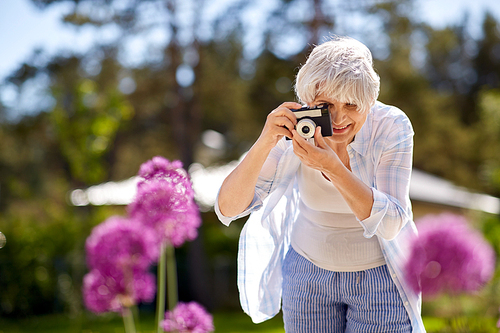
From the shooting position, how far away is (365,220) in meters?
1.56

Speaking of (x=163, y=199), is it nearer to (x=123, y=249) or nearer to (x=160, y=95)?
(x=123, y=249)

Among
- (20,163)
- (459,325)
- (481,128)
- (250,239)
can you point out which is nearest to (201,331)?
(250,239)

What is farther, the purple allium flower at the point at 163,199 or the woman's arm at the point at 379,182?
the purple allium flower at the point at 163,199

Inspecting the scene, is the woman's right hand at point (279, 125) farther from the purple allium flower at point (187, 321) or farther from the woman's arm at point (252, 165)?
the purple allium flower at point (187, 321)

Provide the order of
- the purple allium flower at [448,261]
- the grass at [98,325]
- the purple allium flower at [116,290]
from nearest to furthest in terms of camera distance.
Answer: the purple allium flower at [448,261], the purple allium flower at [116,290], the grass at [98,325]

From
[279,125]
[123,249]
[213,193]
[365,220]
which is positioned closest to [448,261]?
[365,220]

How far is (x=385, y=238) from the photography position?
164cm

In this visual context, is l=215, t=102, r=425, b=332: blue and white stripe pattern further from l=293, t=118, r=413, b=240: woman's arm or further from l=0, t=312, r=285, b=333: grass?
l=0, t=312, r=285, b=333: grass

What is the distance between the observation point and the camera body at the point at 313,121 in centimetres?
161

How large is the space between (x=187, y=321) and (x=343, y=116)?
1.20 m

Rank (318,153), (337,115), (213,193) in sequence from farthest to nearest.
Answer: (213,193) → (337,115) → (318,153)

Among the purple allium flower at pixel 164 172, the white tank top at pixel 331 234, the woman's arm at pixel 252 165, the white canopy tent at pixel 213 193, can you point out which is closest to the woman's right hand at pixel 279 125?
the woman's arm at pixel 252 165

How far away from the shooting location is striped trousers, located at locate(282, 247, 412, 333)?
171 centimetres

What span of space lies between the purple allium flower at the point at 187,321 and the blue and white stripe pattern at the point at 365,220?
0.74ft
